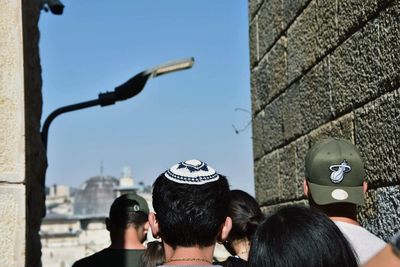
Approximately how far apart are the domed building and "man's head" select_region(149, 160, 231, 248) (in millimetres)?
70079

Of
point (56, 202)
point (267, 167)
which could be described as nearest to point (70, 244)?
point (56, 202)

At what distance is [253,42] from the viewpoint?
6.61 m

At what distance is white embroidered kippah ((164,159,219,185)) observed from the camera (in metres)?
2.47

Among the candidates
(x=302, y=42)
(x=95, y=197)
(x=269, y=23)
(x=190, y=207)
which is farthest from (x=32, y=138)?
(x=95, y=197)

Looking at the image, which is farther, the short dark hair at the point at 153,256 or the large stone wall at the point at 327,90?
the large stone wall at the point at 327,90

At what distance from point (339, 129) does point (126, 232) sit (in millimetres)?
1218

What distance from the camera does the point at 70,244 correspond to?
66875 millimetres

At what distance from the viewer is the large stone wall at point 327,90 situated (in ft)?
11.4

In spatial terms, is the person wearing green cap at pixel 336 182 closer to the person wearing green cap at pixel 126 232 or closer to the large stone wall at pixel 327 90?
the large stone wall at pixel 327 90

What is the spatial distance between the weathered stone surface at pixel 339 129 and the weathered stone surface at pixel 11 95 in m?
1.63

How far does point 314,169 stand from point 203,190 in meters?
0.74

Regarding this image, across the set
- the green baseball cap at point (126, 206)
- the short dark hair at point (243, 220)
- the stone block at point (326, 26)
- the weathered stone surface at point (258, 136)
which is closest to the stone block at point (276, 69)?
the weathered stone surface at point (258, 136)

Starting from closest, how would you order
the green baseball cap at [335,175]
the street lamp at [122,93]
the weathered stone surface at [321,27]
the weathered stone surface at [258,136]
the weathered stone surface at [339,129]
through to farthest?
1. the green baseball cap at [335,175]
2. the weathered stone surface at [321,27]
3. the weathered stone surface at [339,129]
4. the weathered stone surface at [258,136]
5. the street lamp at [122,93]

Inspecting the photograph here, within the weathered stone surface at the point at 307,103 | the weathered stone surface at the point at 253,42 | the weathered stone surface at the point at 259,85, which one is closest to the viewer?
the weathered stone surface at the point at 307,103
